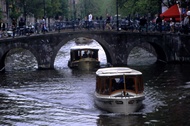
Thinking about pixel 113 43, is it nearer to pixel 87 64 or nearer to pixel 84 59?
pixel 84 59

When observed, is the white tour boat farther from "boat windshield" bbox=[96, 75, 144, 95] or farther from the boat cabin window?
the boat cabin window

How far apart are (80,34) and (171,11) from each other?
405 inches

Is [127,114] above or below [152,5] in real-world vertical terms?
below

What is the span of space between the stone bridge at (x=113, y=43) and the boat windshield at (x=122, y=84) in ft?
79.7

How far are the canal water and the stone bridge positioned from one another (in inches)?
61.7

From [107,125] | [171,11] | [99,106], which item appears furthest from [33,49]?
[107,125]

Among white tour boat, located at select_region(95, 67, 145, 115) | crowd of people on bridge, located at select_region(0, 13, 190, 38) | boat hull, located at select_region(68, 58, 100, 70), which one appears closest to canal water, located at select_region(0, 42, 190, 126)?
white tour boat, located at select_region(95, 67, 145, 115)

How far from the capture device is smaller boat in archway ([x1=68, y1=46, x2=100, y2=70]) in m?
58.6

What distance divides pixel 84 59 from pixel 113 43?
12.3 ft

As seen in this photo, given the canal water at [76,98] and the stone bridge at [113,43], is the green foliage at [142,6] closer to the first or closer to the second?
the stone bridge at [113,43]

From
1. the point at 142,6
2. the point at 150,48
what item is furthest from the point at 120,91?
the point at 142,6

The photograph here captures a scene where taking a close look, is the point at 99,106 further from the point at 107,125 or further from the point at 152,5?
the point at 152,5

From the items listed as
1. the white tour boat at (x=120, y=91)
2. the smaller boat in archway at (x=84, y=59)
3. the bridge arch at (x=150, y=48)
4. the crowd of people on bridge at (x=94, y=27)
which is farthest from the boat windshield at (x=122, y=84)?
the bridge arch at (x=150, y=48)

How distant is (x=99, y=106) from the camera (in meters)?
34.5
